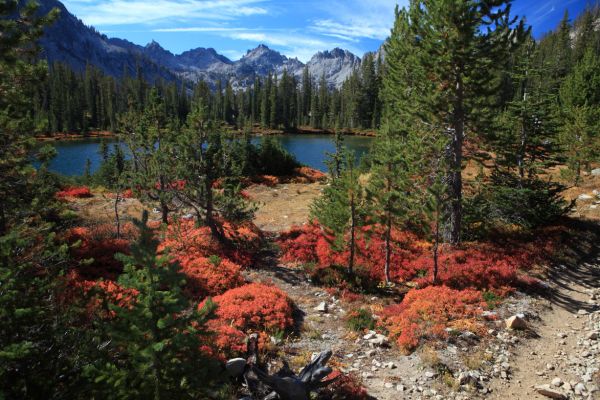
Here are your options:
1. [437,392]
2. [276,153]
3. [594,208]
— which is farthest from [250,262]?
[276,153]

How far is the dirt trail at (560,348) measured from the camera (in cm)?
962

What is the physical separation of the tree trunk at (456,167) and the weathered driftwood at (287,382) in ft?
39.9

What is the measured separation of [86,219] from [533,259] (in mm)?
25589

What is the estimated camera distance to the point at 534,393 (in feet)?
30.7

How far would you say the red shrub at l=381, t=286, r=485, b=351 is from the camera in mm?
11914

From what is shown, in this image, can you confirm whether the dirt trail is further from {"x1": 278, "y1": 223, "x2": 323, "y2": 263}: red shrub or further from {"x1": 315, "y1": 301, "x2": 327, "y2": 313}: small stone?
{"x1": 278, "y1": 223, "x2": 323, "y2": 263}: red shrub

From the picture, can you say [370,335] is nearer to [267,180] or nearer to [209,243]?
[209,243]

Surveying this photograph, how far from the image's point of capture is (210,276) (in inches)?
642

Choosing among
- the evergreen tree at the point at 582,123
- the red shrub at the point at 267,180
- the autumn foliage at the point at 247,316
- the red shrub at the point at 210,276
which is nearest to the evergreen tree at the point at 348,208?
the autumn foliage at the point at 247,316

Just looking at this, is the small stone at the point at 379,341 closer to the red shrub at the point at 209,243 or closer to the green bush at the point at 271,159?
the red shrub at the point at 209,243

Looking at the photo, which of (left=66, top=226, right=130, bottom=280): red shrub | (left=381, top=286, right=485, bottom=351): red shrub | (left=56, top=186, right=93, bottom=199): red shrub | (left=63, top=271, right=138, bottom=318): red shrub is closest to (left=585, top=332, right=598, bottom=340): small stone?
(left=381, top=286, right=485, bottom=351): red shrub

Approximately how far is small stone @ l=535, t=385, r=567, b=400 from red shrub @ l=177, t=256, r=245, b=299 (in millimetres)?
11159

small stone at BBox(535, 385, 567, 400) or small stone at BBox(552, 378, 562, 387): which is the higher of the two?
small stone at BBox(535, 385, 567, 400)

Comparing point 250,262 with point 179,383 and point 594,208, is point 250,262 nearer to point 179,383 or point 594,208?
point 179,383
